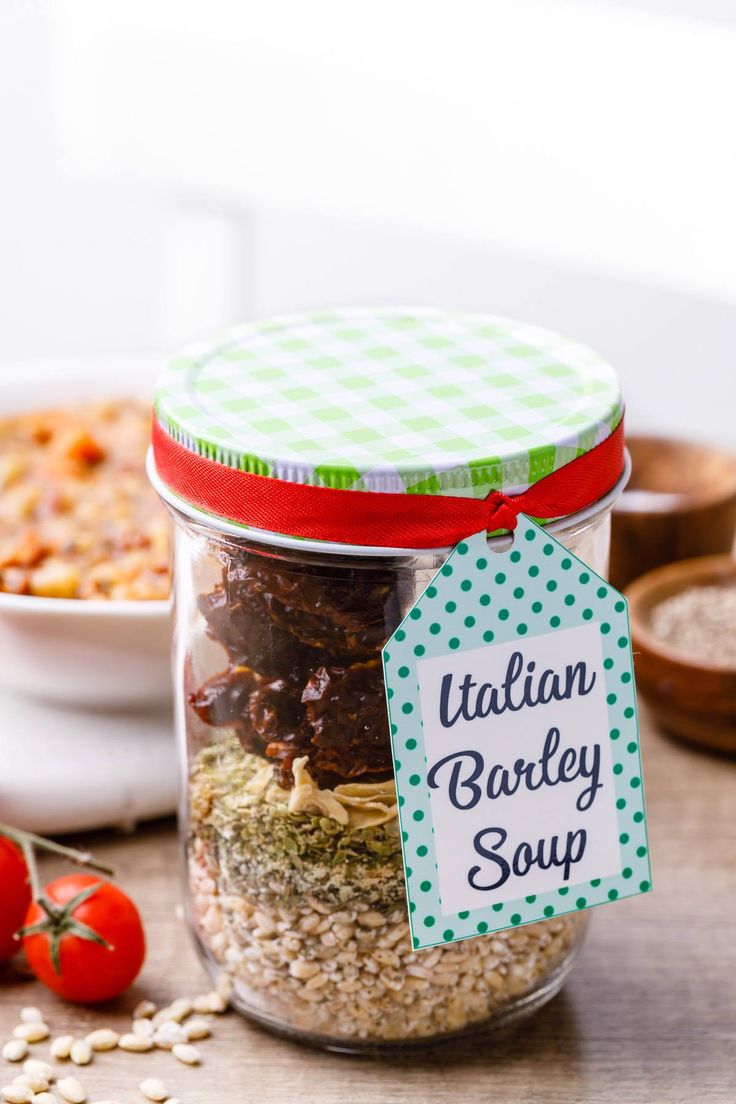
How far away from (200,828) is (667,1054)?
1.06ft

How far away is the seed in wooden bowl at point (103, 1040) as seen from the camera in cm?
83

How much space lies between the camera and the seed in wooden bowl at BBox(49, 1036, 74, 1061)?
825 mm

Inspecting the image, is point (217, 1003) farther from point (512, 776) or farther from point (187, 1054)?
point (512, 776)

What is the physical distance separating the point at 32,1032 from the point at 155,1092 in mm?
96

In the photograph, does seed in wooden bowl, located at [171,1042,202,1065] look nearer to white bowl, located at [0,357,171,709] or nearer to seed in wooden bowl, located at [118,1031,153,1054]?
seed in wooden bowl, located at [118,1031,153,1054]

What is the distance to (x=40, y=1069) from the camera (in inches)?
31.8

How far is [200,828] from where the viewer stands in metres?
0.83

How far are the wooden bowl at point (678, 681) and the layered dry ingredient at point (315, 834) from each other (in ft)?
0.97

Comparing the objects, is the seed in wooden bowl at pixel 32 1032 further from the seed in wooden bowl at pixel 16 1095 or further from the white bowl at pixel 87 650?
the white bowl at pixel 87 650

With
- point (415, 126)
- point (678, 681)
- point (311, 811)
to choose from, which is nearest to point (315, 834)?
point (311, 811)

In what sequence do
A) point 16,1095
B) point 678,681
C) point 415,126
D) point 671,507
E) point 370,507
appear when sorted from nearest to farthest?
point 370,507, point 16,1095, point 678,681, point 671,507, point 415,126

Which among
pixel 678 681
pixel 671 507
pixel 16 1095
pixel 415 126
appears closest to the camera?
pixel 16 1095

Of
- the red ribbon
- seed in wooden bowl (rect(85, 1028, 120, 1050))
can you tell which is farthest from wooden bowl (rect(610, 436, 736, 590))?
seed in wooden bowl (rect(85, 1028, 120, 1050))

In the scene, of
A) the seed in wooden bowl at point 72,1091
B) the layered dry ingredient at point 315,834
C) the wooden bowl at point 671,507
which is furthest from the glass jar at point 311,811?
the wooden bowl at point 671,507
